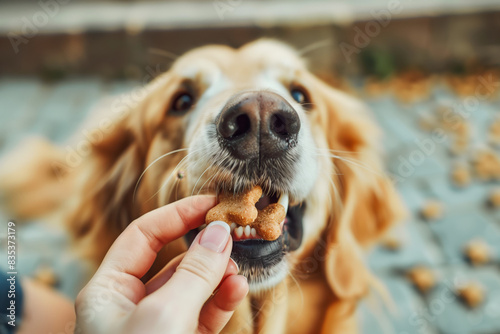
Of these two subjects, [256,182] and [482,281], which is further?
[482,281]

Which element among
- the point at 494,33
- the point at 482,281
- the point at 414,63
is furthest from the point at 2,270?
the point at 494,33

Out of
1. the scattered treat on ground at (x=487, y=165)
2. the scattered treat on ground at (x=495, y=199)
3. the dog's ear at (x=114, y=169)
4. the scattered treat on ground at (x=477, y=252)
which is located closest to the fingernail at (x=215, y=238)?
the dog's ear at (x=114, y=169)

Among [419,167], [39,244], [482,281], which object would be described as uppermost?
[419,167]

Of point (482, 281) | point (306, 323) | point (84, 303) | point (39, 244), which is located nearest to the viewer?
point (84, 303)

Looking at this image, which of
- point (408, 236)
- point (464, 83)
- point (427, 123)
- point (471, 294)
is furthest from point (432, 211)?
point (464, 83)

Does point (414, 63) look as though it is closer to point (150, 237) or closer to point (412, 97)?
point (412, 97)

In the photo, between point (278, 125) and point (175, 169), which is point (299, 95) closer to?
point (278, 125)

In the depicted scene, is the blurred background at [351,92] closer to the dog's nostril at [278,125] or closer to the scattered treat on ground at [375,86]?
the scattered treat on ground at [375,86]
